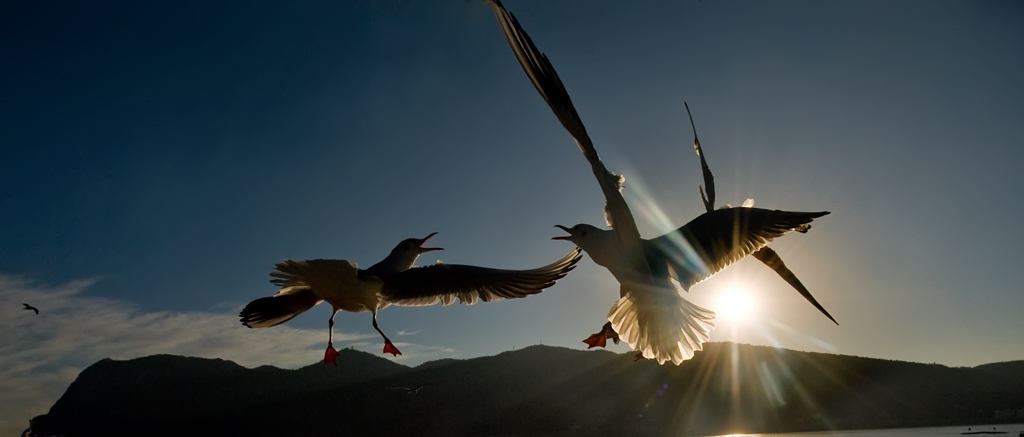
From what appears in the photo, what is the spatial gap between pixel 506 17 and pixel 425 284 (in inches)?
146

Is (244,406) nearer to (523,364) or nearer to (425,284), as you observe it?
A: (523,364)

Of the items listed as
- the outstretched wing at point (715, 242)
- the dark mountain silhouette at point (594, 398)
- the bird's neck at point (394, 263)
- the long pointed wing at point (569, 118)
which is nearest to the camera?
the long pointed wing at point (569, 118)

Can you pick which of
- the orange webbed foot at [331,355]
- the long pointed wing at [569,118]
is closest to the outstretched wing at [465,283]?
the orange webbed foot at [331,355]

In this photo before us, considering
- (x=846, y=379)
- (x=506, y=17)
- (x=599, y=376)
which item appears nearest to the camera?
(x=506, y=17)

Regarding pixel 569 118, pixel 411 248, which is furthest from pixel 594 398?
pixel 569 118

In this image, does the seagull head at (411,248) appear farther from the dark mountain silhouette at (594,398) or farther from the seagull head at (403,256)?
the dark mountain silhouette at (594,398)

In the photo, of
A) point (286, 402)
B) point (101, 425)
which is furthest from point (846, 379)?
point (101, 425)

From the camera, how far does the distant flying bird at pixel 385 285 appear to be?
5.66 m

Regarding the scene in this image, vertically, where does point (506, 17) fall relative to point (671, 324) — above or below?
above

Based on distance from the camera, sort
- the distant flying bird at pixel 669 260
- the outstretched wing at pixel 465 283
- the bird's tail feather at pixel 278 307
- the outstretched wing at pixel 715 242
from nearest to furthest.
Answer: the distant flying bird at pixel 669 260 → the outstretched wing at pixel 715 242 → the outstretched wing at pixel 465 283 → the bird's tail feather at pixel 278 307

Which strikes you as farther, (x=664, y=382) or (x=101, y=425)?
(x=101, y=425)

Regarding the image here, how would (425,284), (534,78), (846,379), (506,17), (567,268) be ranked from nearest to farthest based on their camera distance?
(506,17) → (534,78) → (567,268) → (425,284) → (846,379)

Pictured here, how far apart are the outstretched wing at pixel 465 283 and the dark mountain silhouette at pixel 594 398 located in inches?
3523

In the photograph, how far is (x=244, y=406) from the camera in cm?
10794
